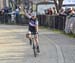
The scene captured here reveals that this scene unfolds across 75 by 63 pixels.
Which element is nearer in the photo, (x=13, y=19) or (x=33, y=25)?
(x=33, y=25)

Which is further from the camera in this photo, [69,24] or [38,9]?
[38,9]

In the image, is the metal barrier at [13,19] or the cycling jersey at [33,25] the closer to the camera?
the cycling jersey at [33,25]

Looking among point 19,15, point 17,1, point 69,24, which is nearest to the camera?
point 69,24

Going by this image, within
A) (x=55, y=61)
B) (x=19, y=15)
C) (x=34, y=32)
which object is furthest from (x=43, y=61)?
(x=19, y=15)

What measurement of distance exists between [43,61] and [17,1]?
53.9 m

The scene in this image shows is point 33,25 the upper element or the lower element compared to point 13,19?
upper

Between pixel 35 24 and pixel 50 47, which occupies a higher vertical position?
pixel 35 24

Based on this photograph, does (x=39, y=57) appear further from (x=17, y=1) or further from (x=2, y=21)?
(x=17, y=1)

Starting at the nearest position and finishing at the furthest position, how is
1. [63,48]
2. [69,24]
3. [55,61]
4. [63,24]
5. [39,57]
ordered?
[55,61] → [39,57] → [63,48] → [69,24] → [63,24]

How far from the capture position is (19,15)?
148 feet

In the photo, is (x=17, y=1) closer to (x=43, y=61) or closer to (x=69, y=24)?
(x=69, y=24)

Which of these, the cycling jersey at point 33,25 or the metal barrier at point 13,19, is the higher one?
the cycling jersey at point 33,25

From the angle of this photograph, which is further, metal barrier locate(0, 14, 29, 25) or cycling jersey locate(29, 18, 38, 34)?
metal barrier locate(0, 14, 29, 25)

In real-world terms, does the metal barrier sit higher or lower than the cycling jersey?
lower
